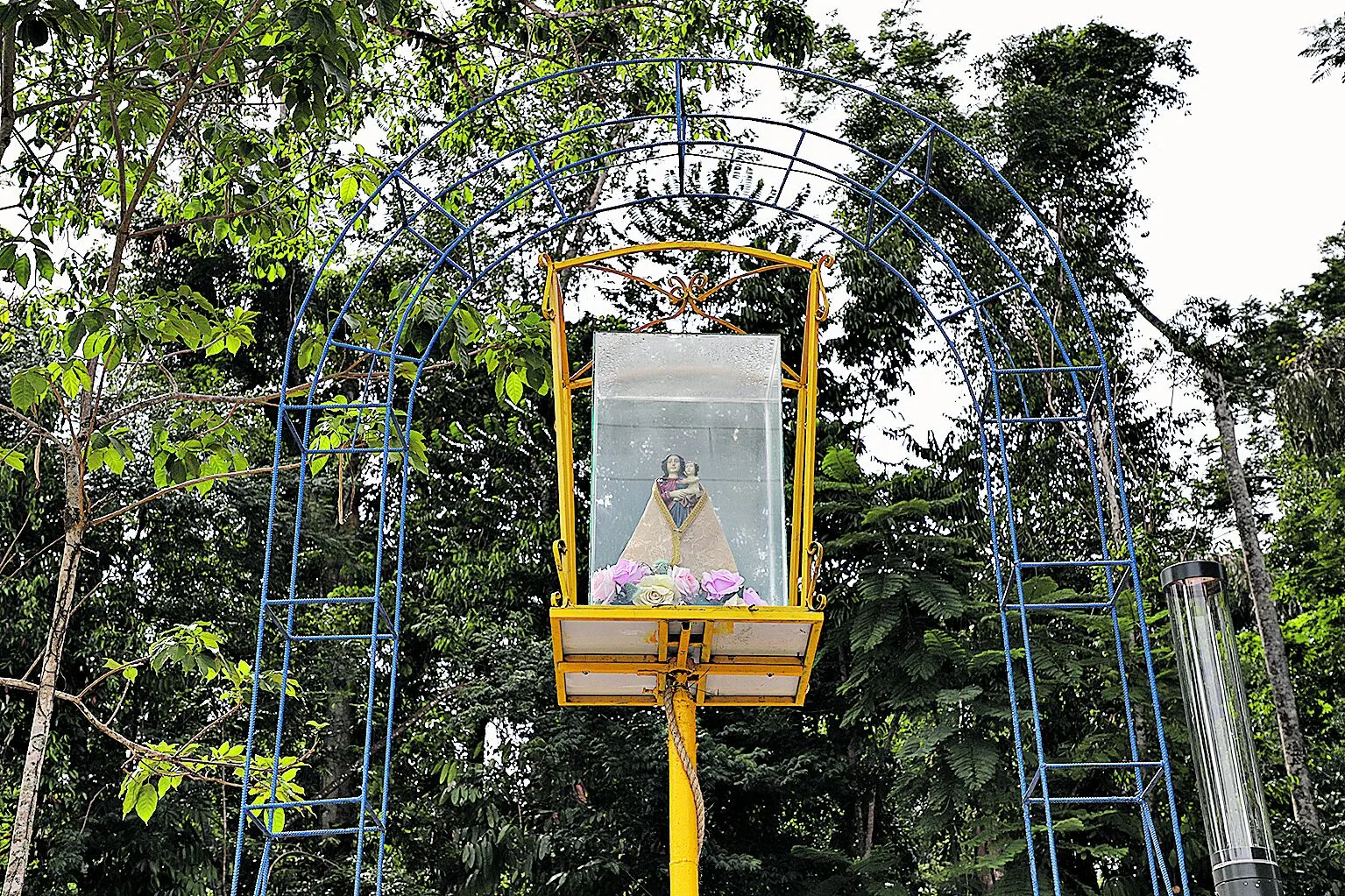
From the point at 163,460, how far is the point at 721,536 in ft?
5.61

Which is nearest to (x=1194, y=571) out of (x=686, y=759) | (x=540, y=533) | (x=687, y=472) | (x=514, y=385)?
(x=686, y=759)

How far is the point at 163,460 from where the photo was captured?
3963 mm

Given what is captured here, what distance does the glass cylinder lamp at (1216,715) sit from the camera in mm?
2457

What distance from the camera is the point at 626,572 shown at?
3865 mm

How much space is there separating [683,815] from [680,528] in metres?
0.85

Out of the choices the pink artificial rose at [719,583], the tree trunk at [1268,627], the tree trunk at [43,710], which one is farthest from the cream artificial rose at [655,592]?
the tree trunk at [1268,627]

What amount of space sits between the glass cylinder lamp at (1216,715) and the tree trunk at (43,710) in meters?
3.40

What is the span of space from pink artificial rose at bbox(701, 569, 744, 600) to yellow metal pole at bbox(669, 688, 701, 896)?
0.29 meters

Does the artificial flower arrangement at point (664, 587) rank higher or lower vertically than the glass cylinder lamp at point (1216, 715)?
higher

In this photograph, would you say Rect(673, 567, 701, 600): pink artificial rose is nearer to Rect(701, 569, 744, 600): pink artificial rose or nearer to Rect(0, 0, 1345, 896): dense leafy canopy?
Rect(701, 569, 744, 600): pink artificial rose

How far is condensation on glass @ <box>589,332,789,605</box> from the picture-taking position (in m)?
3.90

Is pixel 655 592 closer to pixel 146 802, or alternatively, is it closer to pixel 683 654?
pixel 683 654

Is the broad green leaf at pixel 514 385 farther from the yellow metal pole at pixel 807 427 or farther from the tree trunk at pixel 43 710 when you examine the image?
the tree trunk at pixel 43 710

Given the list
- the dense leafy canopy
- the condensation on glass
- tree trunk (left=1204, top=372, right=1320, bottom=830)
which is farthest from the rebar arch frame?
tree trunk (left=1204, top=372, right=1320, bottom=830)
